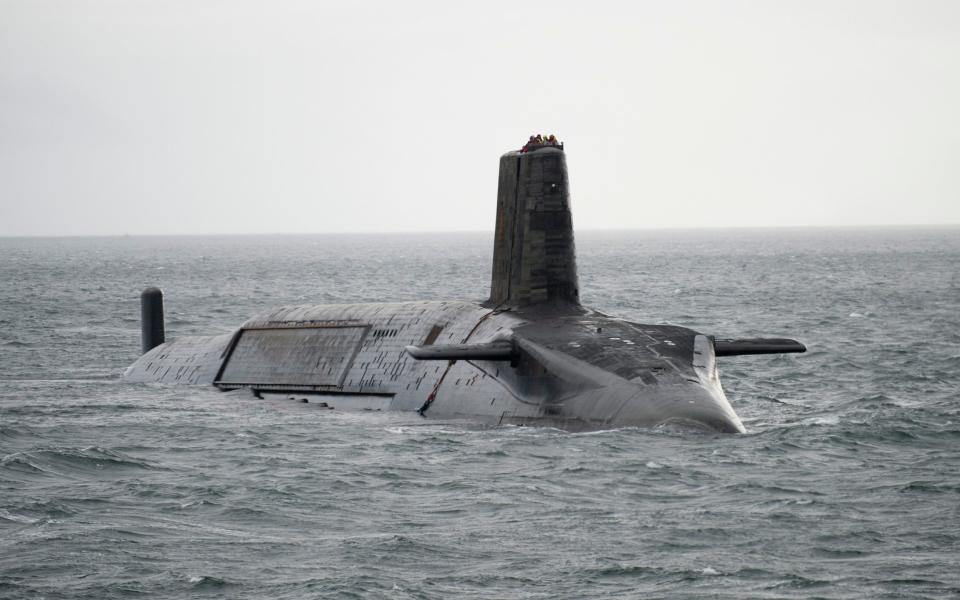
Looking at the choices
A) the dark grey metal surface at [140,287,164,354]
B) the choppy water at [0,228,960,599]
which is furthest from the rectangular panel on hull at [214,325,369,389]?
the dark grey metal surface at [140,287,164,354]

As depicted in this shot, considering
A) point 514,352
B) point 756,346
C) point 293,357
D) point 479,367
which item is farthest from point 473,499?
point 293,357

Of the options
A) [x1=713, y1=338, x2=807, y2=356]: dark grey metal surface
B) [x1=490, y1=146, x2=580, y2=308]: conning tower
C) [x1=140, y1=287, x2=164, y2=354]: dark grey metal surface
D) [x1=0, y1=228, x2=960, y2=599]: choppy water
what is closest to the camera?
[x1=0, y1=228, x2=960, y2=599]: choppy water

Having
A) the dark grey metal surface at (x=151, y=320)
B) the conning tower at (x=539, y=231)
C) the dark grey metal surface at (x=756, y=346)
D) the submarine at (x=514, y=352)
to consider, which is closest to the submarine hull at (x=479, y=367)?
the submarine at (x=514, y=352)

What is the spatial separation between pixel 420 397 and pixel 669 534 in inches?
390

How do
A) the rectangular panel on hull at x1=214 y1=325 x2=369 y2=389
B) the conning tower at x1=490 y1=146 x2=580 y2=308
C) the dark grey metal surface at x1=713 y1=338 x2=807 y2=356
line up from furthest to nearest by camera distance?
the rectangular panel on hull at x1=214 y1=325 x2=369 y2=389, the conning tower at x1=490 y1=146 x2=580 y2=308, the dark grey metal surface at x1=713 y1=338 x2=807 y2=356

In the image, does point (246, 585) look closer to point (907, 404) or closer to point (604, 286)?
point (907, 404)

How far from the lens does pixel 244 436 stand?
70.6ft

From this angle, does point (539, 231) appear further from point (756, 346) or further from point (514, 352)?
point (756, 346)

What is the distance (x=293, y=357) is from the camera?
91.1 ft

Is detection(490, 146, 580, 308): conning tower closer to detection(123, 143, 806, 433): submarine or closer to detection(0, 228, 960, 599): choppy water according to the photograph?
detection(123, 143, 806, 433): submarine

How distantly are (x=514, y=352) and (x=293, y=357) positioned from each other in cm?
790

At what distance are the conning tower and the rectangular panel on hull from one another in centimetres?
428

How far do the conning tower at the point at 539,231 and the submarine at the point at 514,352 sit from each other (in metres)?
0.02

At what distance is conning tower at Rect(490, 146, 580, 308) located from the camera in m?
23.7
